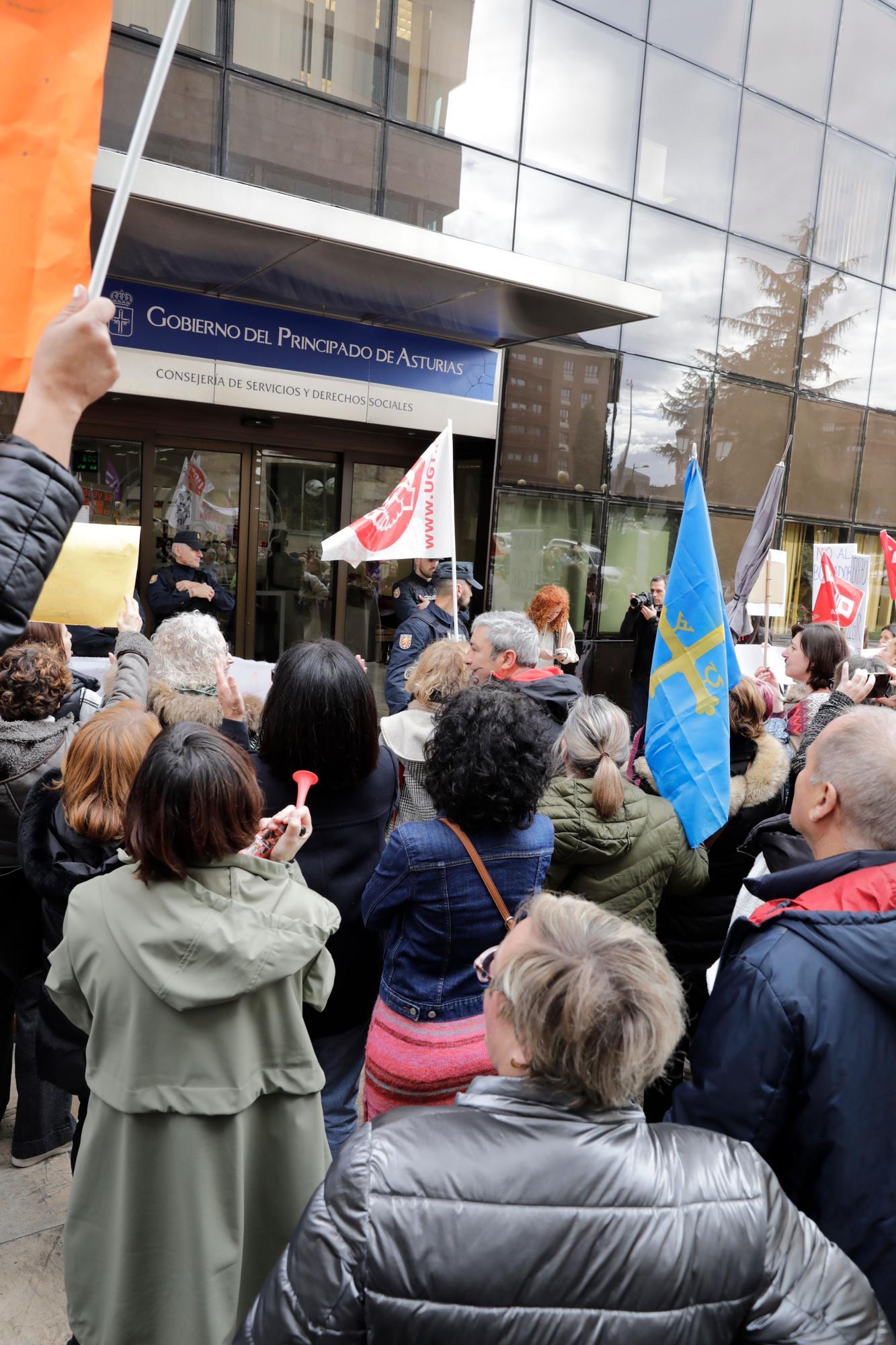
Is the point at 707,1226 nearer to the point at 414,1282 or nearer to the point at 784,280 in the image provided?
the point at 414,1282

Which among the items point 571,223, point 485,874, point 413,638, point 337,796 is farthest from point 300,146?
point 485,874

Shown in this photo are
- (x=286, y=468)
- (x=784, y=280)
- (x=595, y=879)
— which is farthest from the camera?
(x=784, y=280)

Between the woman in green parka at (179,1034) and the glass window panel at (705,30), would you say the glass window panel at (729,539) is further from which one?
the woman in green parka at (179,1034)

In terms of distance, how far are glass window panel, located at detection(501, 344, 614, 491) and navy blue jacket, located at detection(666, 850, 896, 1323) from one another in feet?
27.8

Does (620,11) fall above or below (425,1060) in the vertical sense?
above

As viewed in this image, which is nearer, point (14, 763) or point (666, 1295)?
point (666, 1295)

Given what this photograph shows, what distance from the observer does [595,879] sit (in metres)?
3.24

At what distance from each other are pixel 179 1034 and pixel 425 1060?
2.61ft

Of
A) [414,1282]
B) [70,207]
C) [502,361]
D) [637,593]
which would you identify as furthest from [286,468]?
[414,1282]

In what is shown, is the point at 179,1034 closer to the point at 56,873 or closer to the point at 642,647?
the point at 56,873

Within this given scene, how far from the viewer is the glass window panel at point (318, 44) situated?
7664mm

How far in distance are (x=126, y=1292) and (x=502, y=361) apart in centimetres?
891

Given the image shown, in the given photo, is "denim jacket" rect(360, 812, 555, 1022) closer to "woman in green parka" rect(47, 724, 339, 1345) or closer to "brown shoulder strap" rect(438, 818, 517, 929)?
"brown shoulder strap" rect(438, 818, 517, 929)

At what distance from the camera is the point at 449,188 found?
892 centimetres
